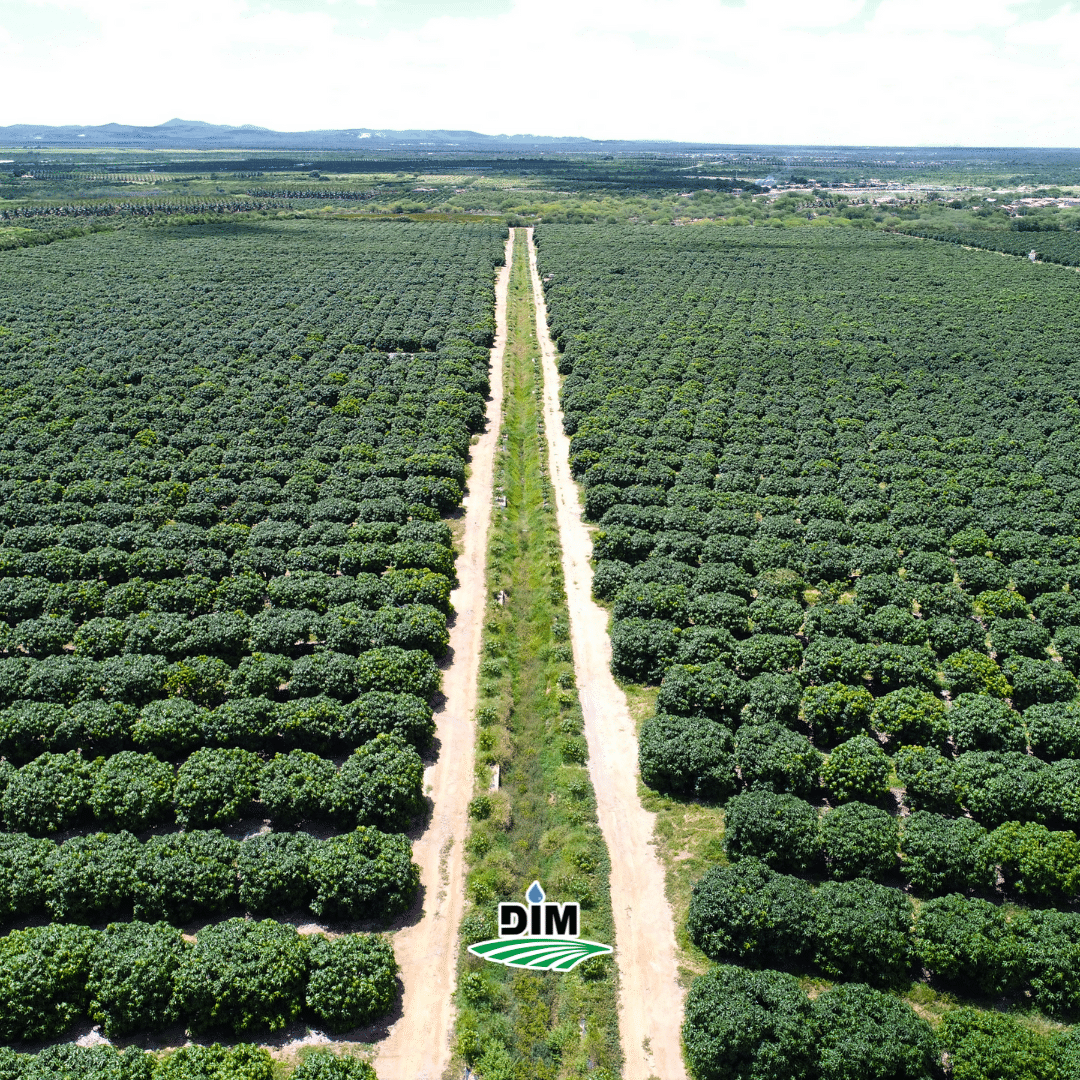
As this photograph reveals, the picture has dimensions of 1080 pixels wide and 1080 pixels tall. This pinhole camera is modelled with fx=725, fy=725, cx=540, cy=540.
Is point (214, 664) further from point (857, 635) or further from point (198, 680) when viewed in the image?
point (857, 635)

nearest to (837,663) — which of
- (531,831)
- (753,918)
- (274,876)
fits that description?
(753,918)

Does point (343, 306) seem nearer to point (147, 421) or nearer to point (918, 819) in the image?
point (147, 421)

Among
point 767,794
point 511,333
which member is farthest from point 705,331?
point 767,794

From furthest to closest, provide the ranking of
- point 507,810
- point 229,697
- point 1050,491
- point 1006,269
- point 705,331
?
point 1006,269 → point 705,331 → point 1050,491 → point 229,697 → point 507,810

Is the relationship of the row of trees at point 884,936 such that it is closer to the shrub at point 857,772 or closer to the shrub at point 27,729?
the shrub at point 857,772

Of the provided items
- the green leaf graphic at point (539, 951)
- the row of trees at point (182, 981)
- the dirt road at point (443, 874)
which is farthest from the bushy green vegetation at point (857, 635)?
the row of trees at point (182, 981)

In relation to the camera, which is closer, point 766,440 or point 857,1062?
point 857,1062
